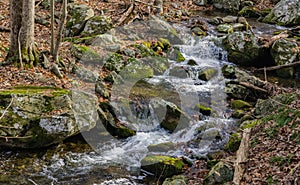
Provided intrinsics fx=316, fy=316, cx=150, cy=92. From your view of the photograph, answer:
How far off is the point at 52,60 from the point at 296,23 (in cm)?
1330

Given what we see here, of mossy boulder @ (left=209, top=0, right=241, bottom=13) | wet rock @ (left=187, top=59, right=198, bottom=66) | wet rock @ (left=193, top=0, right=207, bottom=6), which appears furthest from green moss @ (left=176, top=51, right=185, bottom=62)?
mossy boulder @ (left=209, top=0, right=241, bottom=13)

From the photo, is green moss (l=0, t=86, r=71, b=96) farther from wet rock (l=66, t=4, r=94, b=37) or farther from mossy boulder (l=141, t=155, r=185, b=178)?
wet rock (l=66, t=4, r=94, b=37)

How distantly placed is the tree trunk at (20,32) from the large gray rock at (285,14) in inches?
535

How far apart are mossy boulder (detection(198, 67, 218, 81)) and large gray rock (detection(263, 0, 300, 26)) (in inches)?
280

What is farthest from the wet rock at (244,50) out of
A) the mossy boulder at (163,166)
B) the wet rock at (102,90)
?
the mossy boulder at (163,166)

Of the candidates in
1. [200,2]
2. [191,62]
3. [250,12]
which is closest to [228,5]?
[250,12]

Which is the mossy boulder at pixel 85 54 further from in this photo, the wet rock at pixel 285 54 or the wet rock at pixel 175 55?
the wet rock at pixel 285 54

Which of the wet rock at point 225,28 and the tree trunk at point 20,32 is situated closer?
the tree trunk at point 20,32

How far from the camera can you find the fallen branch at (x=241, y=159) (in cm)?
595

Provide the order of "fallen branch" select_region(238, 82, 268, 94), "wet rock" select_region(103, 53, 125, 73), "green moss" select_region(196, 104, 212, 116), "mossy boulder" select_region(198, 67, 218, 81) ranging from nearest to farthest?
"green moss" select_region(196, 104, 212, 116) → "fallen branch" select_region(238, 82, 268, 94) → "wet rock" select_region(103, 53, 125, 73) → "mossy boulder" select_region(198, 67, 218, 81)

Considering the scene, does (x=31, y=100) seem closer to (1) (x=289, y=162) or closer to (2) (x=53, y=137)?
(2) (x=53, y=137)

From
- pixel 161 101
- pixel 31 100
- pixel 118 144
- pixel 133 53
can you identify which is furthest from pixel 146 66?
pixel 31 100

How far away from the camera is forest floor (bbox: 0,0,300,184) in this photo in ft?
18.6

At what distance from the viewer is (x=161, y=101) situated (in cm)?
991
